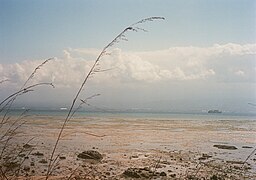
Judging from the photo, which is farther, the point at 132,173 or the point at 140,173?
the point at 132,173

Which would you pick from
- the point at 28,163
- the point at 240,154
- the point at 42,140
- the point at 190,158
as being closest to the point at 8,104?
the point at 28,163

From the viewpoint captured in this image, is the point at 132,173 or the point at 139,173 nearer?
the point at 139,173

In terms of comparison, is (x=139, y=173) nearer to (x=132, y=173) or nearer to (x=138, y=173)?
(x=138, y=173)

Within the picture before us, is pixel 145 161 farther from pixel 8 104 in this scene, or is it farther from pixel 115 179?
pixel 8 104

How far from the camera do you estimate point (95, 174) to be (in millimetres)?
13469

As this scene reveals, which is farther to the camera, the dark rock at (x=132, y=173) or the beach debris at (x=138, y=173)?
the dark rock at (x=132, y=173)

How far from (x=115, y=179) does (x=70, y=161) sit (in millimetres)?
4522

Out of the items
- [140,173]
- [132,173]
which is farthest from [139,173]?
[132,173]

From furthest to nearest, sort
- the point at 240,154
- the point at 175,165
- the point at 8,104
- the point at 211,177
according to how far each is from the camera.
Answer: the point at 240,154
the point at 175,165
the point at 211,177
the point at 8,104

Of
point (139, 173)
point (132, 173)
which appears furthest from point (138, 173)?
point (132, 173)

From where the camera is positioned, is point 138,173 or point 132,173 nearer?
point 138,173

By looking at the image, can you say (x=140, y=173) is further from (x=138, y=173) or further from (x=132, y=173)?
(x=132, y=173)

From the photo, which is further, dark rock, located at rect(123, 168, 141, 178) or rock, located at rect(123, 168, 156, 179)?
dark rock, located at rect(123, 168, 141, 178)

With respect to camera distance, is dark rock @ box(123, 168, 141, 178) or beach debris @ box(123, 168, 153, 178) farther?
dark rock @ box(123, 168, 141, 178)
